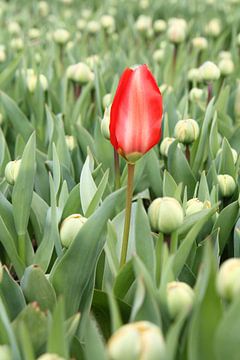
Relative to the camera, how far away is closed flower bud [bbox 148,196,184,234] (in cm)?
107

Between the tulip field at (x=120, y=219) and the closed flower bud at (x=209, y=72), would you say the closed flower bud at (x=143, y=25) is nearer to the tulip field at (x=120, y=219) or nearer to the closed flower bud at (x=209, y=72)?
the tulip field at (x=120, y=219)

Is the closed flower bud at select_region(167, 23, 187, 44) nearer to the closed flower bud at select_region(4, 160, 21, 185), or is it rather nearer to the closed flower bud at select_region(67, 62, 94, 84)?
the closed flower bud at select_region(67, 62, 94, 84)

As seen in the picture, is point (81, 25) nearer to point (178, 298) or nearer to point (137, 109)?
point (137, 109)

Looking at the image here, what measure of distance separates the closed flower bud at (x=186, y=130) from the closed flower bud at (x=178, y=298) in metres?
0.66

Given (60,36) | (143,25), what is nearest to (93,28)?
(143,25)

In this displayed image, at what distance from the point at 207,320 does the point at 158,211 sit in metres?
0.26

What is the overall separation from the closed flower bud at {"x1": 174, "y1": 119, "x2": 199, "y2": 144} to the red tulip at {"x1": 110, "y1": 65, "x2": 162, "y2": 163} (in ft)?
1.45

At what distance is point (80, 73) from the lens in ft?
6.50

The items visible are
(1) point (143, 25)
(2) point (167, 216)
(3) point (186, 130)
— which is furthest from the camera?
(1) point (143, 25)

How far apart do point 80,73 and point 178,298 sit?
1.18 meters

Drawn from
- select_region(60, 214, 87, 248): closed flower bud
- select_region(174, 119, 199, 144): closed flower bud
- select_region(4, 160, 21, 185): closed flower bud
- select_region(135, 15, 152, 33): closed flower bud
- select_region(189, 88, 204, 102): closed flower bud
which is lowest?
select_region(135, 15, 152, 33): closed flower bud

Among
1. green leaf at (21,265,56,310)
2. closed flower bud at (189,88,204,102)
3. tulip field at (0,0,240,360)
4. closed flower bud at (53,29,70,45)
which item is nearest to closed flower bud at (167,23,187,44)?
tulip field at (0,0,240,360)

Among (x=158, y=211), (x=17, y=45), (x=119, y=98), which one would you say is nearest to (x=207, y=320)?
(x=158, y=211)

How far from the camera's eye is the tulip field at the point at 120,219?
2.79ft
